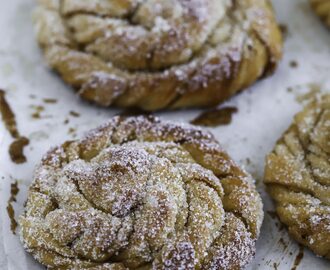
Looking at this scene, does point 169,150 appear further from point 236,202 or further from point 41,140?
point 41,140

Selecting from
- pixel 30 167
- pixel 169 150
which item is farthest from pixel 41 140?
pixel 169 150

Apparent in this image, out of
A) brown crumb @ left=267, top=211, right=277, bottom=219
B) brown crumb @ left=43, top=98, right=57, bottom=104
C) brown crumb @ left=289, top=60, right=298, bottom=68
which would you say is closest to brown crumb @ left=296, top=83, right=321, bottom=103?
brown crumb @ left=289, top=60, right=298, bottom=68

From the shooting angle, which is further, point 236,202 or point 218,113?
point 218,113

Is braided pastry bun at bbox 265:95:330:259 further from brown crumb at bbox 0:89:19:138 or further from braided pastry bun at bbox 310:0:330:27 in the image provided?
brown crumb at bbox 0:89:19:138

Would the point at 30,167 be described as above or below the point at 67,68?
below

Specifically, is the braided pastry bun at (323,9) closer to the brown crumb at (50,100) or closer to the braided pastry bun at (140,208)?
the braided pastry bun at (140,208)

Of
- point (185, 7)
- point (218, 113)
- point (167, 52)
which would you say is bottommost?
point (218, 113)
